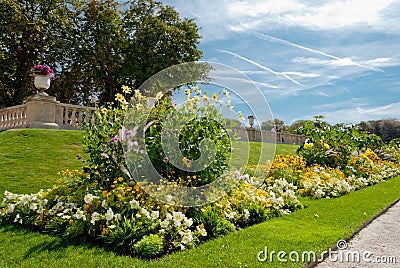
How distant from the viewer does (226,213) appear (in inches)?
196

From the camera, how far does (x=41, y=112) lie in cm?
1341

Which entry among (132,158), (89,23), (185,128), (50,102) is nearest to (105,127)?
(132,158)

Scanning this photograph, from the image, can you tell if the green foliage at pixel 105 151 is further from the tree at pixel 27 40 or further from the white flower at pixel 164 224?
the tree at pixel 27 40

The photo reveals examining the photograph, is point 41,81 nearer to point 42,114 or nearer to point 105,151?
point 42,114

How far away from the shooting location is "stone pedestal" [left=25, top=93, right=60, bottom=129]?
13242 millimetres

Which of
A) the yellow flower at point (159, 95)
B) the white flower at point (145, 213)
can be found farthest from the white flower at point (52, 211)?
the yellow flower at point (159, 95)

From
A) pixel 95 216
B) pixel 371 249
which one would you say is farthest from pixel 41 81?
pixel 371 249

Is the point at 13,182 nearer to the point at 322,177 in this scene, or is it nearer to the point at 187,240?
the point at 187,240

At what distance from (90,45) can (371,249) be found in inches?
973

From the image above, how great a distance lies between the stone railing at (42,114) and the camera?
43.6 feet

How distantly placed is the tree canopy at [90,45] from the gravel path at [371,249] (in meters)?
20.8

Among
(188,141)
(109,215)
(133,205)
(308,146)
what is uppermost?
(308,146)

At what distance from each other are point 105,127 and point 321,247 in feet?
10.8

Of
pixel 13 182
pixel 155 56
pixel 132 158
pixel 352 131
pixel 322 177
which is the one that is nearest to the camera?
pixel 132 158
